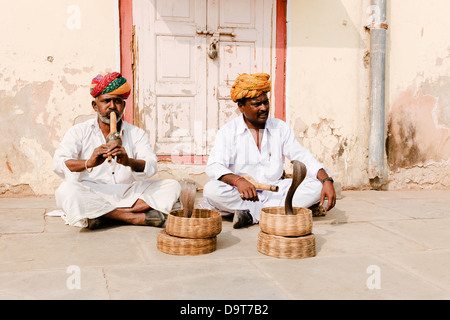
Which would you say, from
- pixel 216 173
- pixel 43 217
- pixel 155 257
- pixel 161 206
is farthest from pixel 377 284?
pixel 43 217

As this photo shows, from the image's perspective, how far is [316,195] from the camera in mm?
Result: 3994

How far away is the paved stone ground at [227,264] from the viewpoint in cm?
240

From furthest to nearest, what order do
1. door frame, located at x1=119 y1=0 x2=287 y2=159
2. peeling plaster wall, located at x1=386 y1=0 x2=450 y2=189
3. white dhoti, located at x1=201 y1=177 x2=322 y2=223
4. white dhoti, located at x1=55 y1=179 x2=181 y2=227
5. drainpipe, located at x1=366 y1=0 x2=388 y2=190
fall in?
peeling plaster wall, located at x1=386 y1=0 x2=450 y2=189 < drainpipe, located at x1=366 y1=0 x2=388 y2=190 < door frame, located at x1=119 y1=0 x2=287 y2=159 < white dhoti, located at x1=201 y1=177 x2=322 y2=223 < white dhoti, located at x1=55 y1=179 x2=181 y2=227

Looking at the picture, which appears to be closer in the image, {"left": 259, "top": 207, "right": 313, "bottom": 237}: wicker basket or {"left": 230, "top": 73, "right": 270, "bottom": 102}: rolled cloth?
{"left": 259, "top": 207, "right": 313, "bottom": 237}: wicker basket

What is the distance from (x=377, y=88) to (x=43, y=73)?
3.62m

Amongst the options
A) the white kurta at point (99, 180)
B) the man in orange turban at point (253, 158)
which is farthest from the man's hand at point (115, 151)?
the man in orange turban at point (253, 158)

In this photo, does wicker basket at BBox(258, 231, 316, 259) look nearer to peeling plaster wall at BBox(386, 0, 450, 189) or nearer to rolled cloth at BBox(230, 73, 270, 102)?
rolled cloth at BBox(230, 73, 270, 102)

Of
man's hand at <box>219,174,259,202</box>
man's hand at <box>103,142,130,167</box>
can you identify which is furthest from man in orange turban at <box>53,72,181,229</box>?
man's hand at <box>219,174,259,202</box>

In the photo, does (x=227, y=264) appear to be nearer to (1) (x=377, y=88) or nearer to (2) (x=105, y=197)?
(2) (x=105, y=197)

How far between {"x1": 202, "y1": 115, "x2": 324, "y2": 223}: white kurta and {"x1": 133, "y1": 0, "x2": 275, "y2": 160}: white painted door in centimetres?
149

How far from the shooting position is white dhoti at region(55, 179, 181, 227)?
11.9 ft

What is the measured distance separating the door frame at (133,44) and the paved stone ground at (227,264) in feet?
6.02

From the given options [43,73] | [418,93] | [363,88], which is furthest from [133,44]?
[418,93]

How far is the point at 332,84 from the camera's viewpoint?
18.9 feet
